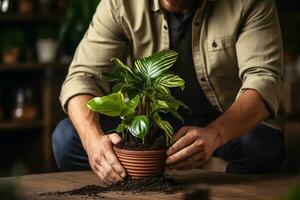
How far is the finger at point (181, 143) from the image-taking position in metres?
1.48

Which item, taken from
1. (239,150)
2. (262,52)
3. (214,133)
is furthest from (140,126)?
(239,150)

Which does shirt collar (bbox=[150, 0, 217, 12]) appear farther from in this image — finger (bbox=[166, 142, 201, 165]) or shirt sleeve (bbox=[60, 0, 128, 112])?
finger (bbox=[166, 142, 201, 165])

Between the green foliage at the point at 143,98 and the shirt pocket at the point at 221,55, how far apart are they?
1.70ft

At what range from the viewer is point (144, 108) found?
1453 millimetres

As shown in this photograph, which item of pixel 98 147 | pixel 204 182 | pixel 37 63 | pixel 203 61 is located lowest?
pixel 37 63

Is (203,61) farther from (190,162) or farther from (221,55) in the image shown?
(190,162)

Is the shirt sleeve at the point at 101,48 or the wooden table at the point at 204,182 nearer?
the wooden table at the point at 204,182

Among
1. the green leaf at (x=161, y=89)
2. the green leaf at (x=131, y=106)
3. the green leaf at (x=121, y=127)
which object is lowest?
the green leaf at (x=121, y=127)

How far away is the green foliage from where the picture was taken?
55.9 inches

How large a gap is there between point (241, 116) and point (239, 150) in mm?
386

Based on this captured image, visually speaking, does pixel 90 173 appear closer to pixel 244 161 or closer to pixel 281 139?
pixel 244 161

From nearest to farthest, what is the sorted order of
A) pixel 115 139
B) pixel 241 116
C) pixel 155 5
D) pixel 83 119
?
1. pixel 115 139
2. pixel 241 116
3. pixel 83 119
4. pixel 155 5

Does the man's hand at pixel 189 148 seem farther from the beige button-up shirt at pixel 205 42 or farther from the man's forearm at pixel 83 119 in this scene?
the beige button-up shirt at pixel 205 42

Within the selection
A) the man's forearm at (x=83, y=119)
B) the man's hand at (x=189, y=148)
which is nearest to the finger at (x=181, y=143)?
the man's hand at (x=189, y=148)
